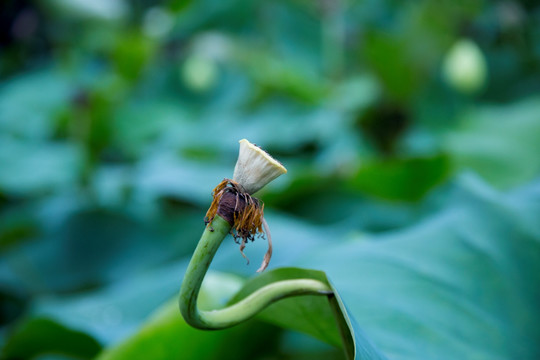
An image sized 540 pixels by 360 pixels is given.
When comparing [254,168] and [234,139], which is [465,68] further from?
[254,168]

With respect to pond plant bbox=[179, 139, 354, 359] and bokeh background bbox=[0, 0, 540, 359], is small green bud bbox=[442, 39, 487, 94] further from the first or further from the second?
pond plant bbox=[179, 139, 354, 359]

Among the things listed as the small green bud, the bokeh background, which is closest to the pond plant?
the bokeh background

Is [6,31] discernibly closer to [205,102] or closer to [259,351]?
[205,102]

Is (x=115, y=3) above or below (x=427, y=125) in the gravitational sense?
above

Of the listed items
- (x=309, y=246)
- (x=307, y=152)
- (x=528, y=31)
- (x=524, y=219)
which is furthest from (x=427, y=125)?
(x=524, y=219)

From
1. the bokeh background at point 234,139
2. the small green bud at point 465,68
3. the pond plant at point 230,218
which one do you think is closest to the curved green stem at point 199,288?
the pond plant at point 230,218

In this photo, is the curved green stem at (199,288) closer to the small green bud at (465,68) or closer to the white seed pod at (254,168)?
the white seed pod at (254,168)
